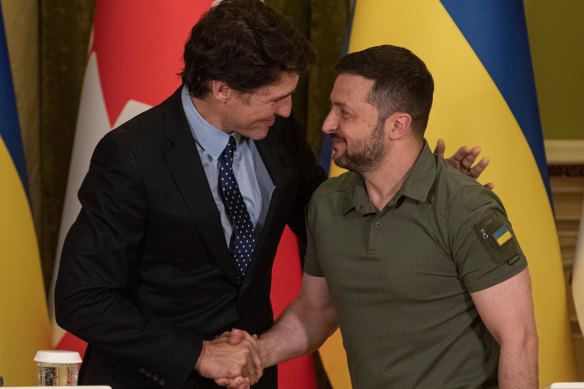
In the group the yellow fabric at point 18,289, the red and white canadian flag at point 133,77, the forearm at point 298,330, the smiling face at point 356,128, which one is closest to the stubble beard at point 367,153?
the smiling face at point 356,128

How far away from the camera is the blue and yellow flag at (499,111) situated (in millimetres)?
1510

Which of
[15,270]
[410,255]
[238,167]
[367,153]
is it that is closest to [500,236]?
[410,255]

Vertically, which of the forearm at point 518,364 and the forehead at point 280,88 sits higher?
the forehead at point 280,88

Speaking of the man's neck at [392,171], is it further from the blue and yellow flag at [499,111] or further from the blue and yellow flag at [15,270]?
Answer: the blue and yellow flag at [15,270]

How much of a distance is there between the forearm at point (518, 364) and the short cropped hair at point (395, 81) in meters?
0.37

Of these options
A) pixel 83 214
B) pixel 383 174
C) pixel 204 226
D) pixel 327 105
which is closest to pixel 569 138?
pixel 327 105

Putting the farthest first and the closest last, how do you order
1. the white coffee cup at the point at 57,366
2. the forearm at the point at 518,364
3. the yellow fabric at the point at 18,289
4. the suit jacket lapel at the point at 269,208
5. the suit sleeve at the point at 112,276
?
the yellow fabric at the point at 18,289, the suit jacket lapel at the point at 269,208, the suit sleeve at the point at 112,276, the forearm at the point at 518,364, the white coffee cup at the point at 57,366

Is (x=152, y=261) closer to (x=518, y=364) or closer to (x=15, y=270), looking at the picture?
(x=15, y=270)

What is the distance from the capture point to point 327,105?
2.01 meters

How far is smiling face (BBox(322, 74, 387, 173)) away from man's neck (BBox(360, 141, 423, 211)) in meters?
0.01

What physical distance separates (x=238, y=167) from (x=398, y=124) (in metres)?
0.29

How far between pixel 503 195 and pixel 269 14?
59 centimetres

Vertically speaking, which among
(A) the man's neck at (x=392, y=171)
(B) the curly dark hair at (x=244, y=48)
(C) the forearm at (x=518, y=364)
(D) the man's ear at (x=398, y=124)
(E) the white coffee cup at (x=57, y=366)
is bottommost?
(C) the forearm at (x=518, y=364)

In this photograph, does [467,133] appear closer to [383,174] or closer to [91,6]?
[383,174]
